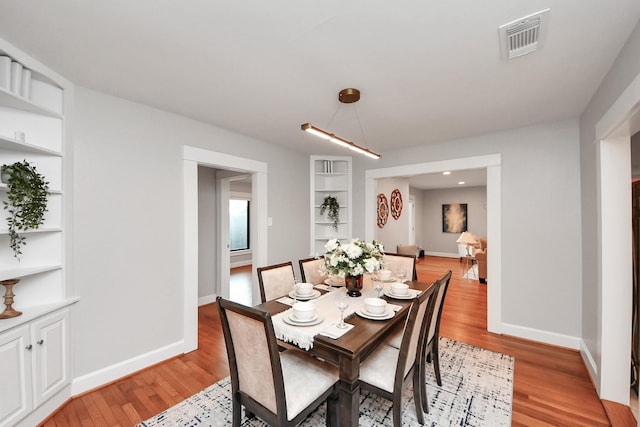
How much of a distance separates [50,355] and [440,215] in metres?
10.3

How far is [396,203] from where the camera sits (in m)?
6.56

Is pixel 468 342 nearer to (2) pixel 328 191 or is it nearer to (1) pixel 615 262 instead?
(1) pixel 615 262

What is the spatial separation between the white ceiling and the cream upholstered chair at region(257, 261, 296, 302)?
157cm

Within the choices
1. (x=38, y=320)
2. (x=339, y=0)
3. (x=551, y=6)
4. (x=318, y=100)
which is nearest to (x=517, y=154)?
(x=551, y=6)

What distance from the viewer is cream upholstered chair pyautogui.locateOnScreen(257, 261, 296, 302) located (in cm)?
255

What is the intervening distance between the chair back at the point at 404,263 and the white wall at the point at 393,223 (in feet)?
6.99

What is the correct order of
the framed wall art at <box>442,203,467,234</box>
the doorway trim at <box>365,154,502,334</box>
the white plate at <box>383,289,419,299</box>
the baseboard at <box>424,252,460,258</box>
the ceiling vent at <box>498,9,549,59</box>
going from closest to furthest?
the ceiling vent at <box>498,9,549,59</box> < the white plate at <box>383,289,419,299</box> < the doorway trim at <box>365,154,502,334</box> < the framed wall art at <box>442,203,467,234</box> < the baseboard at <box>424,252,460,258</box>

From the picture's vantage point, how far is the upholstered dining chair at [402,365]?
1.61 m

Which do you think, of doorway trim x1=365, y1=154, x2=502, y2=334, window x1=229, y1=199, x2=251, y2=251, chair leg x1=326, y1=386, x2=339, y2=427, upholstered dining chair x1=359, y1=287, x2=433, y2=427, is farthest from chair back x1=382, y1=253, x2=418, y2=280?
window x1=229, y1=199, x2=251, y2=251

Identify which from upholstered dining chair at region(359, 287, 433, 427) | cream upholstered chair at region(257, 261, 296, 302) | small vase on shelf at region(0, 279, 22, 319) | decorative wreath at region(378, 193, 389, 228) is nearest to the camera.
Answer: upholstered dining chair at region(359, 287, 433, 427)

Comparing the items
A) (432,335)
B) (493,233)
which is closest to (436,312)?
(432,335)

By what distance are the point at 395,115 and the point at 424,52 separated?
42.5 inches

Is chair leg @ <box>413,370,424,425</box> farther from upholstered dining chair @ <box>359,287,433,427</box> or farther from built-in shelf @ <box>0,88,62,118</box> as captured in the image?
built-in shelf @ <box>0,88,62,118</box>

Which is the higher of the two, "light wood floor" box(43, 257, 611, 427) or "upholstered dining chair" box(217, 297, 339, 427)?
"upholstered dining chair" box(217, 297, 339, 427)
